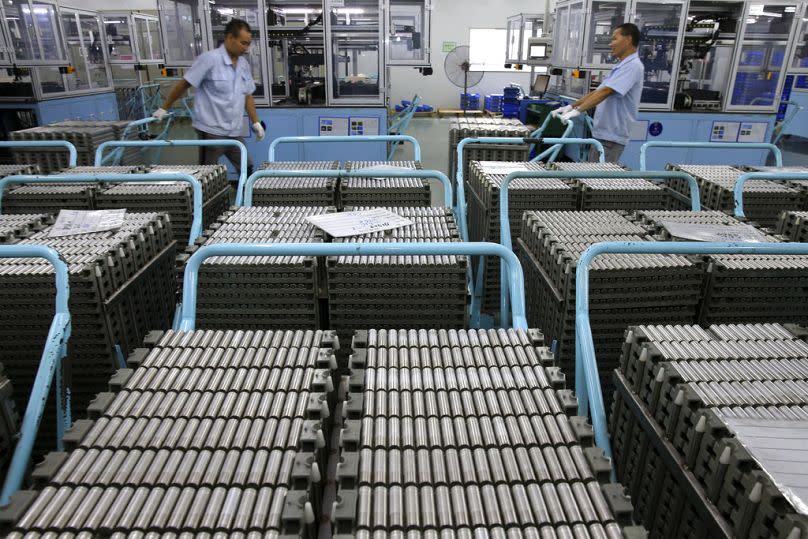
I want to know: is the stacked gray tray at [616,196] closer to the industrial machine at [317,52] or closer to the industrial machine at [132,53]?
the industrial machine at [317,52]

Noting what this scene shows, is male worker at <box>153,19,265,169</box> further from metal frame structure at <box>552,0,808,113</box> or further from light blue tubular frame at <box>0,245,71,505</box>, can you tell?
metal frame structure at <box>552,0,808,113</box>

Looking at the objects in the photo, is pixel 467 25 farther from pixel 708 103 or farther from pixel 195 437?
pixel 195 437

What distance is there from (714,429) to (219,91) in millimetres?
5399

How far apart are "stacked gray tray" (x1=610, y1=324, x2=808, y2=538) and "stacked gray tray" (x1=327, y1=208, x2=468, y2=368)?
0.76m

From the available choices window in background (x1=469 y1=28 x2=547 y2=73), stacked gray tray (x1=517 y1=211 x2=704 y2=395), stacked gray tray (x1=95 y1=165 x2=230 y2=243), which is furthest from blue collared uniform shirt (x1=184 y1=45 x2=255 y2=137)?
window in background (x1=469 y1=28 x2=547 y2=73)

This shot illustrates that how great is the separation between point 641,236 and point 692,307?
0.43m

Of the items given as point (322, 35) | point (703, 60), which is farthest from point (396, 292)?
point (703, 60)

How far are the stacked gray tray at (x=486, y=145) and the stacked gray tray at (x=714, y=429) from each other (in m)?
3.19

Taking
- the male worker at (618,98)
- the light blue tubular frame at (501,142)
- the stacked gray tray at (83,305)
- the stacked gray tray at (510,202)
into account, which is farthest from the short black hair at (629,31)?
the stacked gray tray at (83,305)

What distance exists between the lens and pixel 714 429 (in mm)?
1355

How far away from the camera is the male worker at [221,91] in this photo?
5340 mm

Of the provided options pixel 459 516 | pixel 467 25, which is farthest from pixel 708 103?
pixel 467 25

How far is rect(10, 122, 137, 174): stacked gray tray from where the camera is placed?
5.56 meters

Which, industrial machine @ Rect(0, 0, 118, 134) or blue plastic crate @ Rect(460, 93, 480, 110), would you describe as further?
blue plastic crate @ Rect(460, 93, 480, 110)
